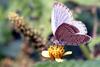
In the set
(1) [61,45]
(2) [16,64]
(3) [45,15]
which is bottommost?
(1) [61,45]

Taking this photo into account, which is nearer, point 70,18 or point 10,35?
point 70,18

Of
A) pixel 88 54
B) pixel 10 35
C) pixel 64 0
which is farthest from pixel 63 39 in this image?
pixel 10 35

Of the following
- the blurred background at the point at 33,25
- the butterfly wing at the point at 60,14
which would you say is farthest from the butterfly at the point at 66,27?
the blurred background at the point at 33,25

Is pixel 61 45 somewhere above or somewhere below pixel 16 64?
below

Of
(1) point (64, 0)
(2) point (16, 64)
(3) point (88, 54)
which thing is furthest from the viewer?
(2) point (16, 64)

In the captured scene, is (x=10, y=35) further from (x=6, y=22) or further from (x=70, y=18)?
(x=70, y=18)

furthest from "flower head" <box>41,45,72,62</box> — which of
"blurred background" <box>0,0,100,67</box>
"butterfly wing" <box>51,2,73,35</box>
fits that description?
"blurred background" <box>0,0,100,67</box>

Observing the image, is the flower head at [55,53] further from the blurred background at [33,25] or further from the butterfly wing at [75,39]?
the blurred background at [33,25]

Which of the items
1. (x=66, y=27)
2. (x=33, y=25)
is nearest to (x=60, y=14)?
(x=66, y=27)

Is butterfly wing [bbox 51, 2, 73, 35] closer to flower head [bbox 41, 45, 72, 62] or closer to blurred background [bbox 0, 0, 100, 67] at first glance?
flower head [bbox 41, 45, 72, 62]
